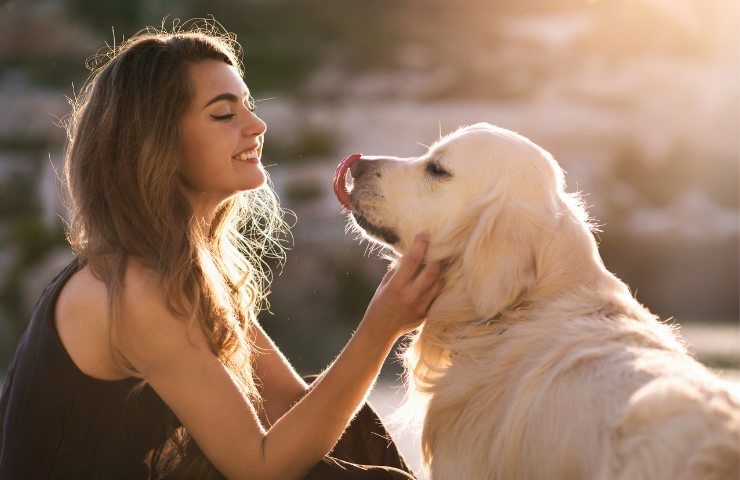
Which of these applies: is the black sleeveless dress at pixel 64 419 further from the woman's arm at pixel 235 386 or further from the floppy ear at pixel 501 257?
the floppy ear at pixel 501 257

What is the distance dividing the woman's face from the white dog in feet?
1.09

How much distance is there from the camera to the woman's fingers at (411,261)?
9.77 feet

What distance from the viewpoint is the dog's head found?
9.34ft

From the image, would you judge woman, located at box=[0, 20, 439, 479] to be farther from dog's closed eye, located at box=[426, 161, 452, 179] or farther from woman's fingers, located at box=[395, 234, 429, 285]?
dog's closed eye, located at box=[426, 161, 452, 179]

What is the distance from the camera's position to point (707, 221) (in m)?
11.8

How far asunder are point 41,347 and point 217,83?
1045mm

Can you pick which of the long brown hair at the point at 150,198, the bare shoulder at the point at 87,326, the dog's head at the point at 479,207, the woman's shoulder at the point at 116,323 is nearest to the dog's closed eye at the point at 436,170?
the dog's head at the point at 479,207

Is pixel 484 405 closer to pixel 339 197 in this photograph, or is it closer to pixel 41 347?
pixel 339 197

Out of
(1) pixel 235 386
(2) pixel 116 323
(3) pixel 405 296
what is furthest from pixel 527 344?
(2) pixel 116 323

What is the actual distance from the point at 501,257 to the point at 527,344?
0.29 m

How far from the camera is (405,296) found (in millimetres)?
Result: 2963

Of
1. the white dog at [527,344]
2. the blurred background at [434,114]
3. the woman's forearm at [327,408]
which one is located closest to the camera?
the white dog at [527,344]

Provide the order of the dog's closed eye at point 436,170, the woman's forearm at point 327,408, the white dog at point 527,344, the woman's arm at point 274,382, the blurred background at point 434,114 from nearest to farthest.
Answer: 1. the white dog at point 527,344
2. the woman's forearm at point 327,408
3. the dog's closed eye at point 436,170
4. the woman's arm at point 274,382
5. the blurred background at point 434,114

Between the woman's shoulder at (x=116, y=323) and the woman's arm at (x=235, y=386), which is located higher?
the woman's shoulder at (x=116, y=323)
